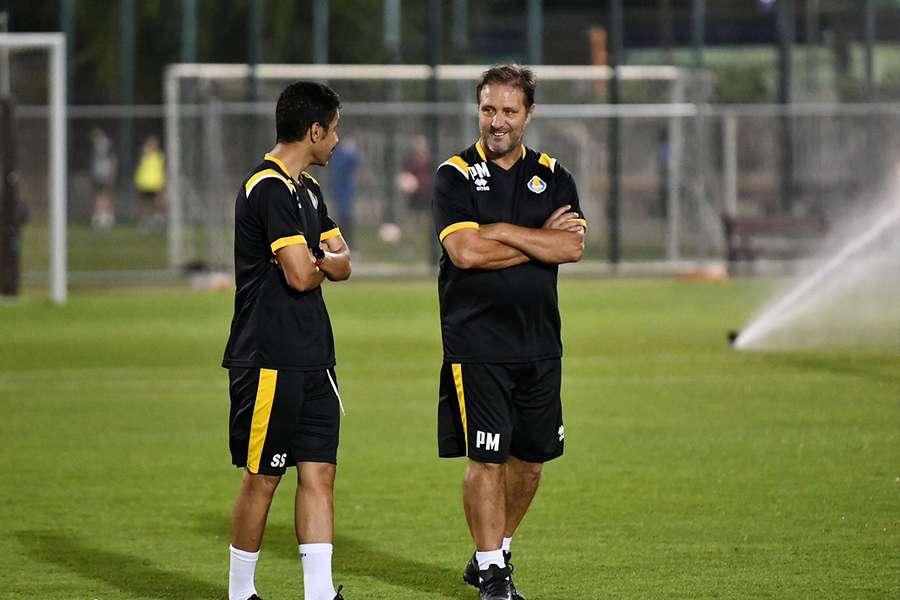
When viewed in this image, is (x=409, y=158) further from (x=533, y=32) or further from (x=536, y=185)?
(x=536, y=185)

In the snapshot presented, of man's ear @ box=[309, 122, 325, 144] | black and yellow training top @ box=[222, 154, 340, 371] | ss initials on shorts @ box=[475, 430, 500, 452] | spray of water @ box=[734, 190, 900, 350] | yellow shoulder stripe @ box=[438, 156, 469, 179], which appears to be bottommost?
spray of water @ box=[734, 190, 900, 350]

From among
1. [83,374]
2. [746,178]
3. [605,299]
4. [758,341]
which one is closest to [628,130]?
[746,178]

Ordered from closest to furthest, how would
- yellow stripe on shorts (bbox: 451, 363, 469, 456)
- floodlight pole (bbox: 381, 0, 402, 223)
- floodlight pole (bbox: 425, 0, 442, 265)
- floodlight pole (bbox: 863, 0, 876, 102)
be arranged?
1. yellow stripe on shorts (bbox: 451, 363, 469, 456)
2. floodlight pole (bbox: 425, 0, 442, 265)
3. floodlight pole (bbox: 381, 0, 402, 223)
4. floodlight pole (bbox: 863, 0, 876, 102)

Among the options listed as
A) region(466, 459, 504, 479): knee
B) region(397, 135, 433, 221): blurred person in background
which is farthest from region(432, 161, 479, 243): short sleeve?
region(397, 135, 433, 221): blurred person in background

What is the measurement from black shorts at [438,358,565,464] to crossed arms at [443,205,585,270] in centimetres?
39

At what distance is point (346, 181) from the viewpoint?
90.6 feet

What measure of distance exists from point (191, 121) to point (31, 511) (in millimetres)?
20465

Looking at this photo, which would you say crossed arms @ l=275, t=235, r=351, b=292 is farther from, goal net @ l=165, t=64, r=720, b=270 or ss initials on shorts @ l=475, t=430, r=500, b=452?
goal net @ l=165, t=64, r=720, b=270

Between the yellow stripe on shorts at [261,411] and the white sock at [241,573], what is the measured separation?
38cm

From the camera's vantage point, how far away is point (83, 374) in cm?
1544

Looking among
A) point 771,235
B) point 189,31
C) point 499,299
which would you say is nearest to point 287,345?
point 499,299

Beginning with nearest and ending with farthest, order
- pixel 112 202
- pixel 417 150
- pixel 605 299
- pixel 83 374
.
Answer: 1. pixel 83 374
2. pixel 605 299
3. pixel 417 150
4. pixel 112 202

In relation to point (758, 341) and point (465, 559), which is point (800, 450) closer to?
point (465, 559)

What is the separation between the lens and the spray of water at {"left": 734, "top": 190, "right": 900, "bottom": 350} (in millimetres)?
17953
